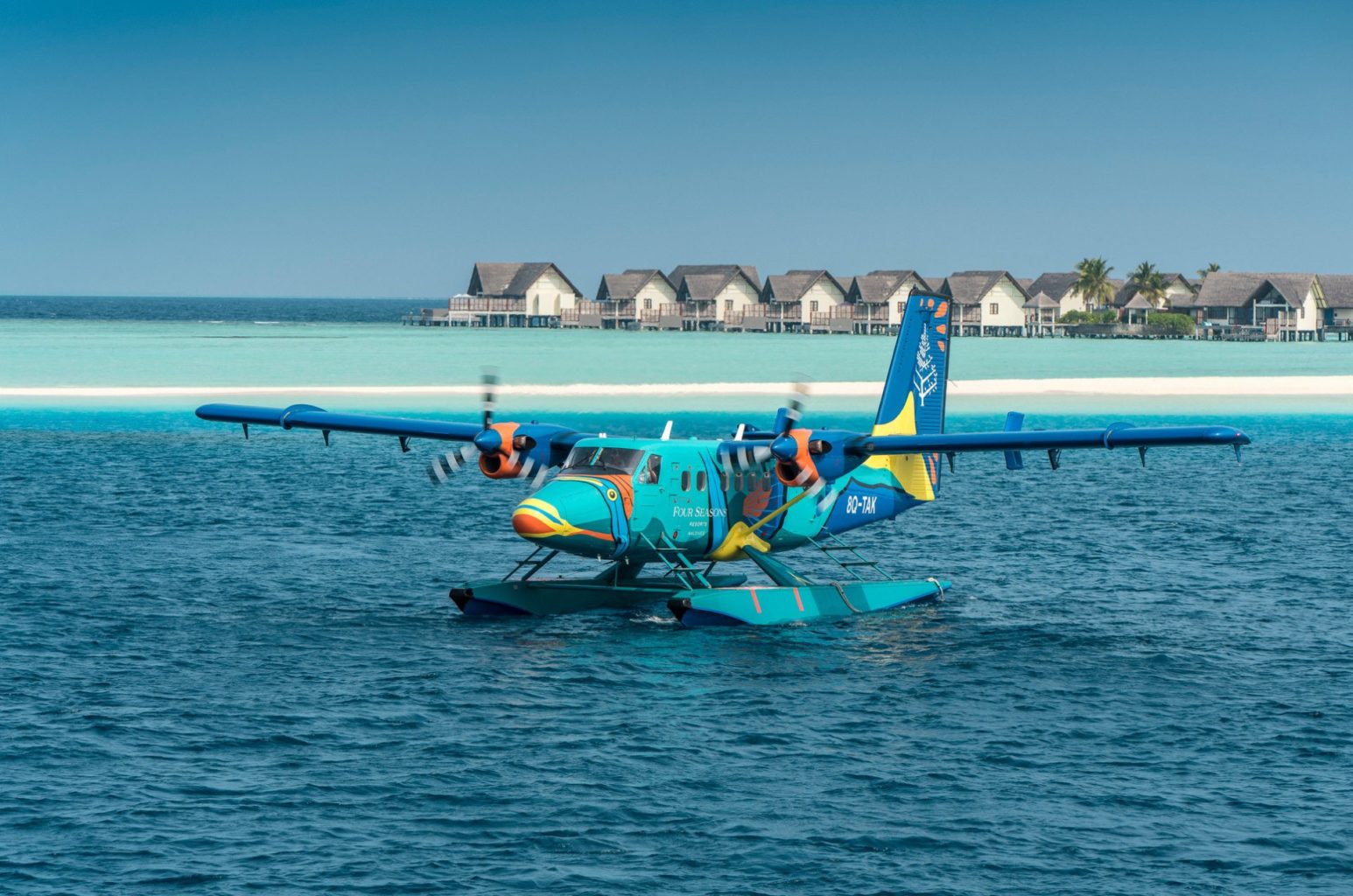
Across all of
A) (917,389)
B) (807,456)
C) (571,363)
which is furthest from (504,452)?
(571,363)

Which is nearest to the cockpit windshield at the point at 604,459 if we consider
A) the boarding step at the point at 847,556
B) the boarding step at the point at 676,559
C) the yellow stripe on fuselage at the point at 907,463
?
the boarding step at the point at 676,559

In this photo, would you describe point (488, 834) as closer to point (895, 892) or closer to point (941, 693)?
point (895, 892)

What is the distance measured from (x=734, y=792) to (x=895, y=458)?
50.6 feet

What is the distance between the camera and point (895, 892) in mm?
17031

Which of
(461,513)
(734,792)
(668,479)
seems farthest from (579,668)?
(461,513)

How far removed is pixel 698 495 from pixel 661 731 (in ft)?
26.3

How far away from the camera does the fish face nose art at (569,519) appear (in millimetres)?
27406

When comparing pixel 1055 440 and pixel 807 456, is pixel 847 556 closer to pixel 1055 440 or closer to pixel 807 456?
pixel 807 456

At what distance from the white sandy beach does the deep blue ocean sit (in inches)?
2557

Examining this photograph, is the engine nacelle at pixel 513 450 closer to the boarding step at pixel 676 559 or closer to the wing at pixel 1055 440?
the boarding step at pixel 676 559

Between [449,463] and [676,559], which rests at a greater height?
[449,463]

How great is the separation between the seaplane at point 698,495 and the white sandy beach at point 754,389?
73.2 m

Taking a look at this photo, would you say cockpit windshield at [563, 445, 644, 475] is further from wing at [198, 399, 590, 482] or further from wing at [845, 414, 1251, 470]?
wing at [845, 414, 1251, 470]

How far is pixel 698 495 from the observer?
30.2 m
